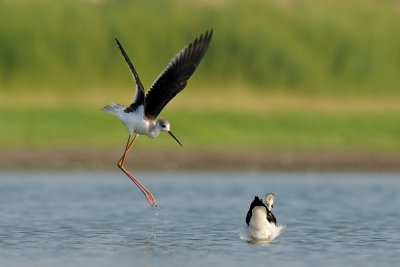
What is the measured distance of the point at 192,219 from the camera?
22547 millimetres

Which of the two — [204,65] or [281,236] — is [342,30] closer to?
[204,65]

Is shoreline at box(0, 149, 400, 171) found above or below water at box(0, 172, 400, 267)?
above

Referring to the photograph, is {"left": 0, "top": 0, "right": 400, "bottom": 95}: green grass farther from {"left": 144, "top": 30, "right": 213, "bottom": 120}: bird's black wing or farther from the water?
{"left": 144, "top": 30, "right": 213, "bottom": 120}: bird's black wing

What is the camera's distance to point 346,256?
1727 cm

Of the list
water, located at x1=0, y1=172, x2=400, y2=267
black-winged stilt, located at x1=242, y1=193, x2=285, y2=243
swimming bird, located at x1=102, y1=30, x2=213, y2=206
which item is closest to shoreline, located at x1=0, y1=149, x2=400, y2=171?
water, located at x1=0, y1=172, x2=400, y2=267

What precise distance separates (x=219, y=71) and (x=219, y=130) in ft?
69.1

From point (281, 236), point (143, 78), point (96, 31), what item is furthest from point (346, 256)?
point (96, 31)

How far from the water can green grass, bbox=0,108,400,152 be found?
19.8 ft

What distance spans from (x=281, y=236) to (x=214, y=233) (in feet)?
3.75

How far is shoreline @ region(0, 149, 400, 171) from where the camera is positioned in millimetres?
35625

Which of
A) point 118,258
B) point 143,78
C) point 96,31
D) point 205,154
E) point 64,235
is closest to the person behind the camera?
point 118,258

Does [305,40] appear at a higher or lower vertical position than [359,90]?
higher

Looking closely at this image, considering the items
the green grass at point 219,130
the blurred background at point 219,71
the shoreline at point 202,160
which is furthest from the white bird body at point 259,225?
A: the blurred background at point 219,71

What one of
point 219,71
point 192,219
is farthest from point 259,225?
point 219,71
